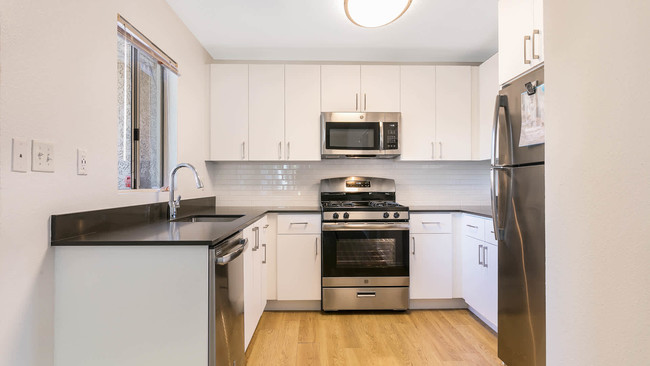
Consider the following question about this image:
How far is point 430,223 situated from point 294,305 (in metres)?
1.43

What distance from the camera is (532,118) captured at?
5.26 feet

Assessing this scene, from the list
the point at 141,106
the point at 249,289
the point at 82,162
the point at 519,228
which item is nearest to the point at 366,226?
the point at 249,289

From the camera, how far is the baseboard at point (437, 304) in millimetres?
2898

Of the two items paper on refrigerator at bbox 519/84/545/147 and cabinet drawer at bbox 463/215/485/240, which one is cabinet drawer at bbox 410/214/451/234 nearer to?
cabinet drawer at bbox 463/215/485/240

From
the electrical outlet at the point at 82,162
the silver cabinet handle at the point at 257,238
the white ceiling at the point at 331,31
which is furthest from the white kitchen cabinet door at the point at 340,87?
the electrical outlet at the point at 82,162

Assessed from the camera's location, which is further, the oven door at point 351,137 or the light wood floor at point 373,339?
the oven door at point 351,137

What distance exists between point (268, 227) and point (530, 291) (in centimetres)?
195

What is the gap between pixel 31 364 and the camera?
46.3 inches

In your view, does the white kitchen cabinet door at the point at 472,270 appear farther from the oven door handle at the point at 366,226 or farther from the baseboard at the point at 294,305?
the baseboard at the point at 294,305

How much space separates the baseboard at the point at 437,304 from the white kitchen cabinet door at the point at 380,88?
1799mm

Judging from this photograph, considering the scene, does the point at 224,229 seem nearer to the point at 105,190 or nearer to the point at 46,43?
the point at 105,190

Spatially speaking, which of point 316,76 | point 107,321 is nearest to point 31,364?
point 107,321

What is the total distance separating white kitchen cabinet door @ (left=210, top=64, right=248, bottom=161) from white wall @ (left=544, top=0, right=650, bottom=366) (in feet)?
8.56

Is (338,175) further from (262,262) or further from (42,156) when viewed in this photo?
(42,156)
